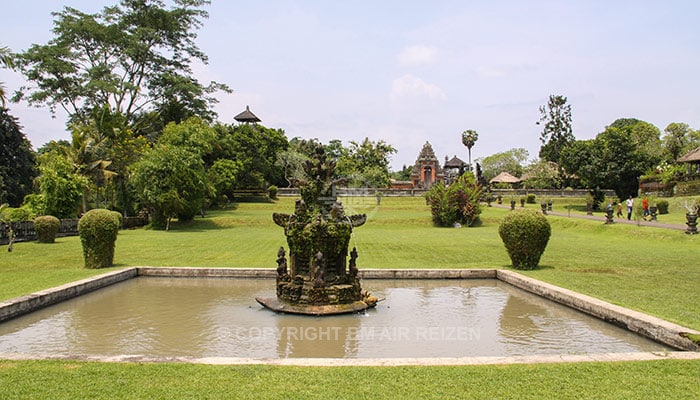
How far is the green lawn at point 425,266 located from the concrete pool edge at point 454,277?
0.51m

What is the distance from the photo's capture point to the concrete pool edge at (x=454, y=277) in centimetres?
714

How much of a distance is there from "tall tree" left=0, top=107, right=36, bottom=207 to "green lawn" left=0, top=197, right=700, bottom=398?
21.9m

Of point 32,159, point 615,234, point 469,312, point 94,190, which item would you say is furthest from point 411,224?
point 32,159

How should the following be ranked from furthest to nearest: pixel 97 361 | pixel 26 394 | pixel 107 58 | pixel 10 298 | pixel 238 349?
pixel 107 58 → pixel 10 298 → pixel 238 349 → pixel 97 361 → pixel 26 394

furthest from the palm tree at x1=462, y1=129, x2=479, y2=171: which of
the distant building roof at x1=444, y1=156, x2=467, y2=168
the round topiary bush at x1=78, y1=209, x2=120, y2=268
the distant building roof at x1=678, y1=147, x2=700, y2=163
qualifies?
the round topiary bush at x1=78, y1=209, x2=120, y2=268

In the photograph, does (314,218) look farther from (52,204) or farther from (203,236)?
(52,204)

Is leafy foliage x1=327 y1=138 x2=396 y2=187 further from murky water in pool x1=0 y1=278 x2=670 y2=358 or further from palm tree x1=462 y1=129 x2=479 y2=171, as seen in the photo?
murky water in pool x1=0 y1=278 x2=670 y2=358

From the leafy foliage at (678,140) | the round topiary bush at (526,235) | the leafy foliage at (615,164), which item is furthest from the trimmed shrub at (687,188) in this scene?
the round topiary bush at (526,235)

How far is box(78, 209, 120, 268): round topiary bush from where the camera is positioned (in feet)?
46.1

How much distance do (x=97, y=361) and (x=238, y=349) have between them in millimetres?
1872

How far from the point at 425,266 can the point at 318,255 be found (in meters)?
6.04

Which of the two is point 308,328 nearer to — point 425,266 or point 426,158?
point 425,266

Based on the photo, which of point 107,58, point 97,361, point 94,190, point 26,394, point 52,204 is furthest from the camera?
point 107,58

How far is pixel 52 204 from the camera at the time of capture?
2659cm
